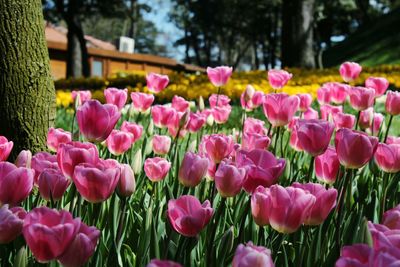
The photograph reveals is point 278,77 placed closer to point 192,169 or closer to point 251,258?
point 192,169

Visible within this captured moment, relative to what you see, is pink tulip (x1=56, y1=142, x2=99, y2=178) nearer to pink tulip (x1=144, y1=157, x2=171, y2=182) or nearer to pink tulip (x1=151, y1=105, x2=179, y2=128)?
pink tulip (x1=144, y1=157, x2=171, y2=182)

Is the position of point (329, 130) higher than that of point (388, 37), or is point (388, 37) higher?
point (388, 37)

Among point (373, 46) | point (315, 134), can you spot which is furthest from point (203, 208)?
point (373, 46)

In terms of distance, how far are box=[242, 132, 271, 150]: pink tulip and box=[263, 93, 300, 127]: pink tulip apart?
154mm

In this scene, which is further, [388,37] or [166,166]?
[388,37]

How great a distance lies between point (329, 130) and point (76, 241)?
84cm

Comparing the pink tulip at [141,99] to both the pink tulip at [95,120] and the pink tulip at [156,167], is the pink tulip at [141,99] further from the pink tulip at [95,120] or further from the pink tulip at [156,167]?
the pink tulip at [95,120]

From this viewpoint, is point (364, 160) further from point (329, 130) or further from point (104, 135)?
point (104, 135)

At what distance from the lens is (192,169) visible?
161cm

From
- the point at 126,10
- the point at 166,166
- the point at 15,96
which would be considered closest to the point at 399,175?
the point at 166,166

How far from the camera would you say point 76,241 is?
1.06 meters

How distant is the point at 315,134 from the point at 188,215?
1.82ft

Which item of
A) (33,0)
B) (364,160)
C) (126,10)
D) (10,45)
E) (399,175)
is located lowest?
(399,175)

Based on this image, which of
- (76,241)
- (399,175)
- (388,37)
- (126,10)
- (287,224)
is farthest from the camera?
(126,10)
